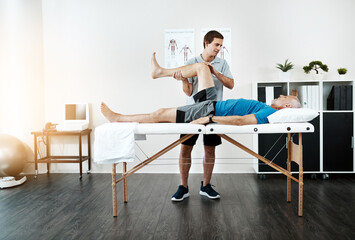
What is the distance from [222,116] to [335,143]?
1640mm

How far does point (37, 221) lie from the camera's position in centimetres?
185

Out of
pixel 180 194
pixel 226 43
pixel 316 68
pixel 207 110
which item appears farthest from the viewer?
pixel 226 43

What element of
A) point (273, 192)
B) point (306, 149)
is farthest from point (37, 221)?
point (306, 149)

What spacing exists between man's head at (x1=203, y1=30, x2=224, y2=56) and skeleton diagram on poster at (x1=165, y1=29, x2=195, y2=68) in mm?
856

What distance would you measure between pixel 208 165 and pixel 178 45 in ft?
4.82


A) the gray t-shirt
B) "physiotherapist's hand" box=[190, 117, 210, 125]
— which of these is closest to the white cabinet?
the gray t-shirt

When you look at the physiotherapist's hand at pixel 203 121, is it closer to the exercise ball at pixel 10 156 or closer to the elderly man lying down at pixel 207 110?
the elderly man lying down at pixel 207 110

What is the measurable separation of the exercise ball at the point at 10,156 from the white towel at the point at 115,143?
1357mm

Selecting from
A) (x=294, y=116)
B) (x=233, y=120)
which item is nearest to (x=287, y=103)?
(x=294, y=116)

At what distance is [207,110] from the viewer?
2000mm

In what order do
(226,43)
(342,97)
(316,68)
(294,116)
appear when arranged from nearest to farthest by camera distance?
(294,116)
(342,97)
(316,68)
(226,43)

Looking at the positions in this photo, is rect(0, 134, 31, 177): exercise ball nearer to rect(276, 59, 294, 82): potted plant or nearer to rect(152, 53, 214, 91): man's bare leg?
rect(152, 53, 214, 91): man's bare leg

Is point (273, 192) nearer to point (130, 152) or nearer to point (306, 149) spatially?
point (306, 149)

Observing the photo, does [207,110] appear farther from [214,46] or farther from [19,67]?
[19,67]
